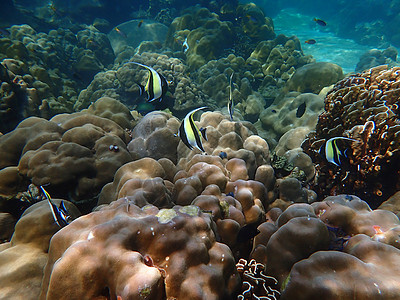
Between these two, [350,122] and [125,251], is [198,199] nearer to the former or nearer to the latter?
[125,251]

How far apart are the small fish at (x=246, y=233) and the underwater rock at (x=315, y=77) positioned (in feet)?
29.2

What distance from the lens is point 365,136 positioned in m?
3.60

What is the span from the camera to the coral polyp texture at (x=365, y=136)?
3.50 meters

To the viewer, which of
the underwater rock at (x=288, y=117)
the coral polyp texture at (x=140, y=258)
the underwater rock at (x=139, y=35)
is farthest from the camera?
the underwater rock at (x=139, y=35)

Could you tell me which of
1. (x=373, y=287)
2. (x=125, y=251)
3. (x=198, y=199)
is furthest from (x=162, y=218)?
(x=373, y=287)

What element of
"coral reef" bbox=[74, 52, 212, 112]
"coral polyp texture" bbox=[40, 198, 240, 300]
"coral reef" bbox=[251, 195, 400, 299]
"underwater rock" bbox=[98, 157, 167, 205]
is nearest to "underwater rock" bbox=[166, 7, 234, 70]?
"coral reef" bbox=[74, 52, 212, 112]

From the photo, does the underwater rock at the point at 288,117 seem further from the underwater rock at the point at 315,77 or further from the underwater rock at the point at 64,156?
the underwater rock at the point at 64,156

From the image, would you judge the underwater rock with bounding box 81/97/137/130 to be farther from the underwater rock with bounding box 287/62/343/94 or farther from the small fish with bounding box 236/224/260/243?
the underwater rock with bounding box 287/62/343/94

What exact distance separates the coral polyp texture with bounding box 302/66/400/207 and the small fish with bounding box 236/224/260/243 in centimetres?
233

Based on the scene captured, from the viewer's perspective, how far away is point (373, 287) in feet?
5.01

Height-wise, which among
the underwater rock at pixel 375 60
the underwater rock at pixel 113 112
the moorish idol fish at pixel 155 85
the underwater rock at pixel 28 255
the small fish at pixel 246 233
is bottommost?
the underwater rock at pixel 28 255

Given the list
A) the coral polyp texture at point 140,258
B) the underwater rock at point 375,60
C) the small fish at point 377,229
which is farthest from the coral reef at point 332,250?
the underwater rock at point 375,60

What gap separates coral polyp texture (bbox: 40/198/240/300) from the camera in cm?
142

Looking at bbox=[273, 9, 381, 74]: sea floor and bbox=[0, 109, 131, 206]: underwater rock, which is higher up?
bbox=[273, 9, 381, 74]: sea floor
